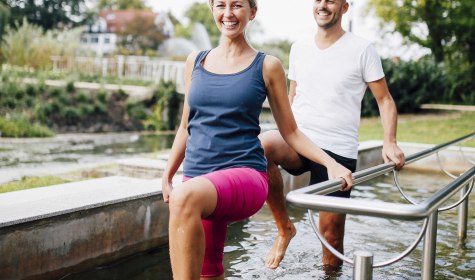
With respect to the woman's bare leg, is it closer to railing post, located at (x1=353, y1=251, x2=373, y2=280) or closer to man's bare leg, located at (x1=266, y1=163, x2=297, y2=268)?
railing post, located at (x1=353, y1=251, x2=373, y2=280)

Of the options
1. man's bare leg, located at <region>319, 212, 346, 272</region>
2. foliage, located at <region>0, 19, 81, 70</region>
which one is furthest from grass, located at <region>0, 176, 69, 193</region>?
foliage, located at <region>0, 19, 81, 70</region>

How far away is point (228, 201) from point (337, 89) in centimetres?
153

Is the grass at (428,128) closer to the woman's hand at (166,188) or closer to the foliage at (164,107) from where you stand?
the foliage at (164,107)

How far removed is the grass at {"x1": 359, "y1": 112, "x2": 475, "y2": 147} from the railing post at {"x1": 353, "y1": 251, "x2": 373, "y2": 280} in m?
10.6

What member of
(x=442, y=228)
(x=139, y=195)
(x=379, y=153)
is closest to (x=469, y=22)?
(x=379, y=153)

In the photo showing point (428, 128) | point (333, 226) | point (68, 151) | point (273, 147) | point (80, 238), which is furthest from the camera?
point (428, 128)

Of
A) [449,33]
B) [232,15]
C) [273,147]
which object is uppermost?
[449,33]

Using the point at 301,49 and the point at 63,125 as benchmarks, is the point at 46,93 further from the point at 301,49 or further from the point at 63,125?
the point at 301,49

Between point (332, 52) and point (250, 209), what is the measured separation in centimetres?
153

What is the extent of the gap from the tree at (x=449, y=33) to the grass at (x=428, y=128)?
178 inches

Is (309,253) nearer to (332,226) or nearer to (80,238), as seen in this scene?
(332,226)

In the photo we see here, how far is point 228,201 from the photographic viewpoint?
7.39 ft

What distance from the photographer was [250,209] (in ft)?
7.91

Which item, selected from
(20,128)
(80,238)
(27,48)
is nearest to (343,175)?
(80,238)
